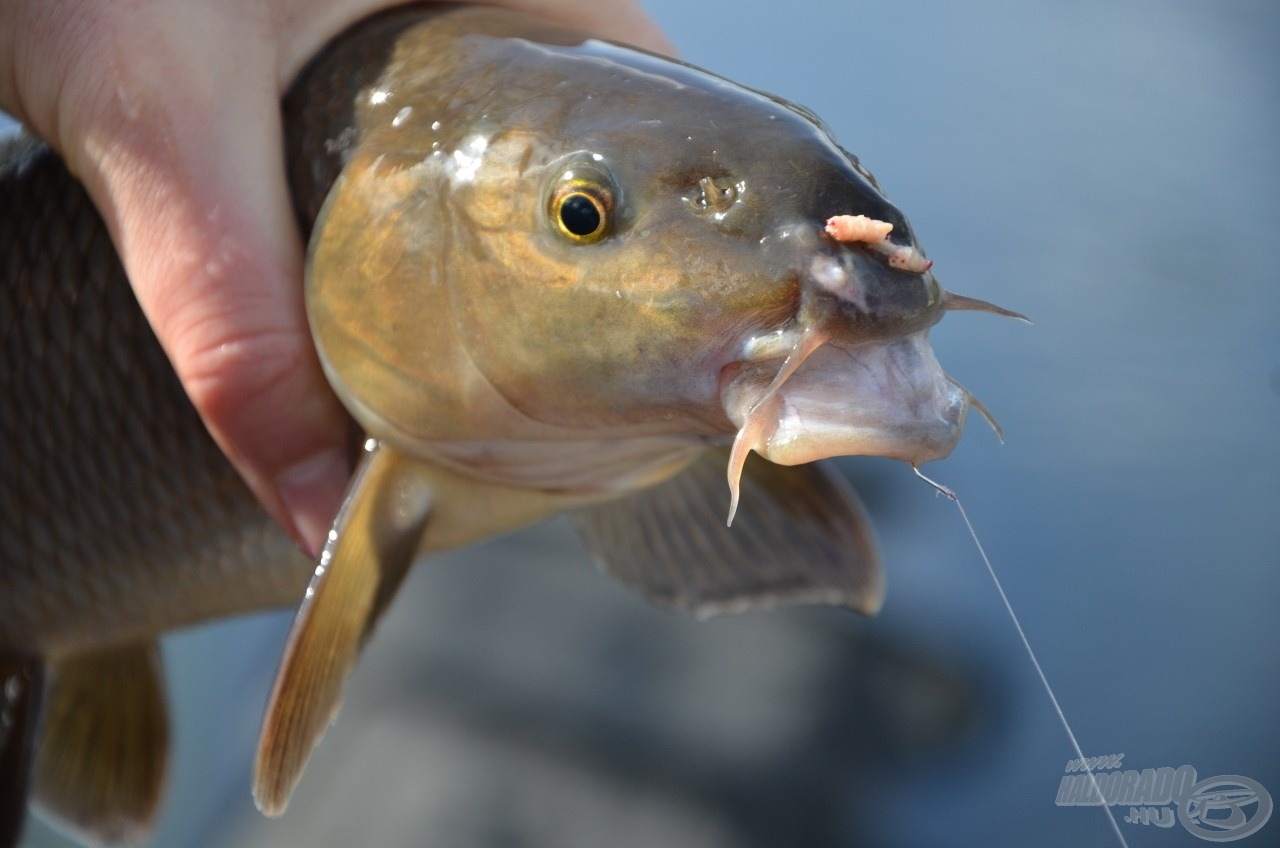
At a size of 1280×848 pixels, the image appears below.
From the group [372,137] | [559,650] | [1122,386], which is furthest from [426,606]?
[1122,386]

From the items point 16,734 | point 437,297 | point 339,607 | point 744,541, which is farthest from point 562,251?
point 16,734

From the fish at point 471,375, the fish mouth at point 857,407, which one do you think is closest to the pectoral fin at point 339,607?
the fish at point 471,375

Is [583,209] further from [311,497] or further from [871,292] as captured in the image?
[311,497]

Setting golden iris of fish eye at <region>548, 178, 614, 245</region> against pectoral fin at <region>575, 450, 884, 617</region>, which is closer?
golden iris of fish eye at <region>548, 178, 614, 245</region>

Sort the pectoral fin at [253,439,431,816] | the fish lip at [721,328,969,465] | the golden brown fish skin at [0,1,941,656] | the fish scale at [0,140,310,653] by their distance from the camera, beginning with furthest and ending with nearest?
the fish scale at [0,140,310,653]
the pectoral fin at [253,439,431,816]
the golden brown fish skin at [0,1,941,656]
the fish lip at [721,328,969,465]

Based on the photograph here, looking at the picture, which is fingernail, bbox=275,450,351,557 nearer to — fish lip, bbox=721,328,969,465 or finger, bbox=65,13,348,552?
finger, bbox=65,13,348,552

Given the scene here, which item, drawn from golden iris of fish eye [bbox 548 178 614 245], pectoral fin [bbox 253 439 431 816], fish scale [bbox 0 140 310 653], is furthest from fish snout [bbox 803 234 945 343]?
fish scale [bbox 0 140 310 653]

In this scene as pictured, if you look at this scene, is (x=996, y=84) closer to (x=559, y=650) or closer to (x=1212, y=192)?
(x=1212, y=192)
